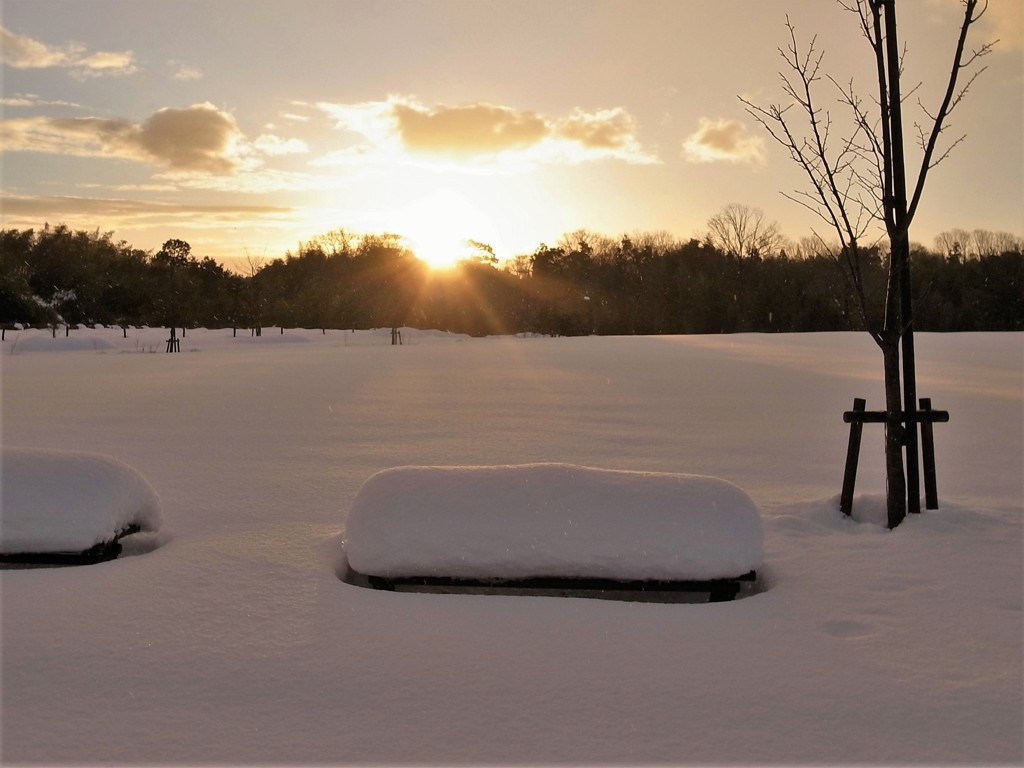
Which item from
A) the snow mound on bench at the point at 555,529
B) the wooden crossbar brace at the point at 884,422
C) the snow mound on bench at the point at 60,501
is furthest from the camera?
the wooden crossbar brace at the point at 884,422

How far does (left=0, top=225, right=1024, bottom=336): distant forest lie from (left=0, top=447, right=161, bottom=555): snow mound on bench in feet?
153

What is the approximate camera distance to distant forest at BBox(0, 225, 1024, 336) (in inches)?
2015

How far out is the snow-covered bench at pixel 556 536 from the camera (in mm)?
4098

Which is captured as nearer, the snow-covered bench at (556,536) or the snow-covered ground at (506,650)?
the snow-covered ground at (506,650)

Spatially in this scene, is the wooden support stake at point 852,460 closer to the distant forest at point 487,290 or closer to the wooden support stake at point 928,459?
the wooden support stake at point 928,459

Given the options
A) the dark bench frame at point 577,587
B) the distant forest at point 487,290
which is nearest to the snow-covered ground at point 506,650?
the dark bench frame at point 577,587

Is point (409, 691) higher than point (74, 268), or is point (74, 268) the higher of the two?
point (74, 268)

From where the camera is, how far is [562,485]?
14.2 ft

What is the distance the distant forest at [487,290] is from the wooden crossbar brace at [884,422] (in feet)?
151

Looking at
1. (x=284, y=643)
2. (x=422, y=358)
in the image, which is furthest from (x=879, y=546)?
(x=422, y=358)

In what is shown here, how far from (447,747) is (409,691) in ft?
1.38

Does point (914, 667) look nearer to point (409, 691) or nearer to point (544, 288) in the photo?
point (409, 691)

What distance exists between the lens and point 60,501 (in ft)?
15.1

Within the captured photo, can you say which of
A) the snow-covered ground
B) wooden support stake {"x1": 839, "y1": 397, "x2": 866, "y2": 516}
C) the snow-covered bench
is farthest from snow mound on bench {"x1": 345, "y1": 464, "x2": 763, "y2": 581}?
wooden support stake {"x1": 839, "y1": 397, "x2": 866, "y2": 516}
